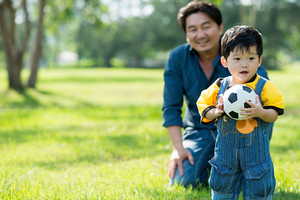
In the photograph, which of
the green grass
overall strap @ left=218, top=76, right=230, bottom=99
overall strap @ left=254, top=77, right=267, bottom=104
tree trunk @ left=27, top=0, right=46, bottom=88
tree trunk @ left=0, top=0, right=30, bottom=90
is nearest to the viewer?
overall strap @ left=254, top=77, right=267, bottom=104

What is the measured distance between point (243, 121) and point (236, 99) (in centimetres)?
25

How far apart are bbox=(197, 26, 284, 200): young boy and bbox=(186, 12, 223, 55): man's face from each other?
1.15 meters

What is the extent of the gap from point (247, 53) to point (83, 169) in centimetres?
248

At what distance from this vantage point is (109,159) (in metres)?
4.19

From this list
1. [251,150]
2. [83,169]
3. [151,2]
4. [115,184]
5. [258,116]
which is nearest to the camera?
[258,116]

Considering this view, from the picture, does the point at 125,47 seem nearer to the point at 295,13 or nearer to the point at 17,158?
the point at 295,13

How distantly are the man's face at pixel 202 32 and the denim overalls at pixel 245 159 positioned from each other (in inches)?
46.7

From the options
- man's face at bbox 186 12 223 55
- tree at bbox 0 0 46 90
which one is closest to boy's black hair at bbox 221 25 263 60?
man's face at bbox 186 12 223 55

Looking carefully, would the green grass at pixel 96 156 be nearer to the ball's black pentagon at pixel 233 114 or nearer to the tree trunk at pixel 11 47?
the ball's black pentagon at pixel 233 114

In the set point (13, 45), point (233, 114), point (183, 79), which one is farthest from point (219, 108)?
point (13, 45)

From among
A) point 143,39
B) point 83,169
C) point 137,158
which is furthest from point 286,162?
point 143,39

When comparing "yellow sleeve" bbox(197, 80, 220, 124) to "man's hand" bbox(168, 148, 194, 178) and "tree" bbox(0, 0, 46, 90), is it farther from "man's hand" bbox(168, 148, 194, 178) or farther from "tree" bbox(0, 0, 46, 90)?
"tree" bbox(0, 0, 46, 90)

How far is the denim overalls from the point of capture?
2.14 meters

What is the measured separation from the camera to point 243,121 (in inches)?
85.0
